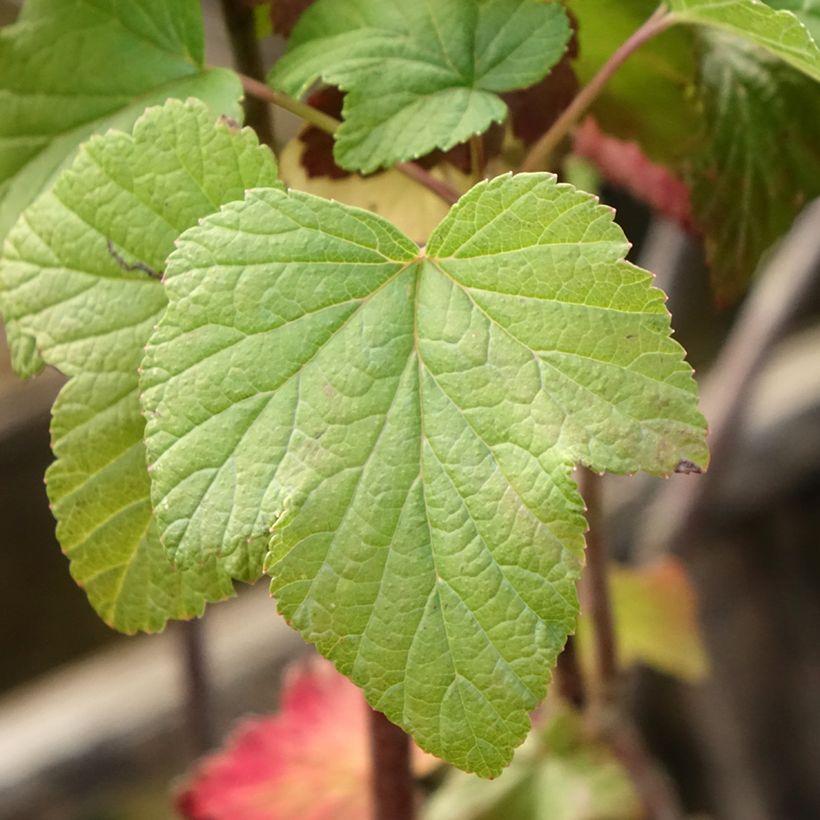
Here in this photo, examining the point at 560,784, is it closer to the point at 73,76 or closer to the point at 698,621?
the point at 73,76

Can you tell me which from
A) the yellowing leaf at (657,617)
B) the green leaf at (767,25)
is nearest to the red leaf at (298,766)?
the yellowing leaf at (657,617)

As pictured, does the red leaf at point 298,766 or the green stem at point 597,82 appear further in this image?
the red leaf at point 298,766

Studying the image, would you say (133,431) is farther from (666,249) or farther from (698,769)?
(698,769)

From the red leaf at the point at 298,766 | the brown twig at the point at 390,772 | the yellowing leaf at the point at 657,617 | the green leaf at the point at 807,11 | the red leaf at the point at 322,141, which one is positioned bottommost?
the yellowing leaf at the point at 657,617

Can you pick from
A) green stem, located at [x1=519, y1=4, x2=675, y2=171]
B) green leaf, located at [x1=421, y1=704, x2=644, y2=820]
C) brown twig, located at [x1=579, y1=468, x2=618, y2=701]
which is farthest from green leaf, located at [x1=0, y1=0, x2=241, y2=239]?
green leaf, located at [x1=421, y1=704, x2=644, y2=820]

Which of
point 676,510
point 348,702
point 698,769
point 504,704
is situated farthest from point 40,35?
point 698,769

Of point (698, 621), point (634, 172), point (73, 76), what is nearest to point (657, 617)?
point (634, 172)

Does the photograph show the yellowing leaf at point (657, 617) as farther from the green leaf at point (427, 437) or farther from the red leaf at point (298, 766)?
the green leaf at point (427, 437)
